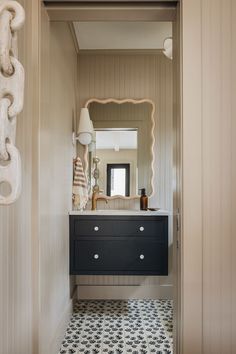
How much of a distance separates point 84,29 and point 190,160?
1.94m

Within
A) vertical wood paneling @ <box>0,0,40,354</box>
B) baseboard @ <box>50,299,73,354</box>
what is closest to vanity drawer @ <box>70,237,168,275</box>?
baseboard @ <box>50,299,73,354</box>

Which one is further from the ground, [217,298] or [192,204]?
[192,204]

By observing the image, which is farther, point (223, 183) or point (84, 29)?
point (84, 29)

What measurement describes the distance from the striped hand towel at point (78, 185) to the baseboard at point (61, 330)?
899 mm

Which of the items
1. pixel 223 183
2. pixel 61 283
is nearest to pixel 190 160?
pixel 223 183

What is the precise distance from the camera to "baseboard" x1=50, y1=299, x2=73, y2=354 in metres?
1.98

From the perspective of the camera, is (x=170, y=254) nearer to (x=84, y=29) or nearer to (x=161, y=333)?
(x=161, y=333)

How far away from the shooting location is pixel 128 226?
8.72 ft

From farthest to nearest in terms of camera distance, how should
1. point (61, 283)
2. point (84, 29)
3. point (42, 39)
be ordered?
point (84, 29), point (61, 283), point (42, 39)

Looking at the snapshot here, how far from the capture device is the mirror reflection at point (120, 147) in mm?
3115

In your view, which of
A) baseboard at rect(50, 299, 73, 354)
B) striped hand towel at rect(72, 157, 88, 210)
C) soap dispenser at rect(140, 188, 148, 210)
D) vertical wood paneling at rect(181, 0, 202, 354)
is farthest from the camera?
soap dispenser at rect(140, 188, 148, 210)

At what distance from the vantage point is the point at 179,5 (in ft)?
4.83

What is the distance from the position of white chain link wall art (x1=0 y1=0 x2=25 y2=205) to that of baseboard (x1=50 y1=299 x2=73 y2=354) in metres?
1.60

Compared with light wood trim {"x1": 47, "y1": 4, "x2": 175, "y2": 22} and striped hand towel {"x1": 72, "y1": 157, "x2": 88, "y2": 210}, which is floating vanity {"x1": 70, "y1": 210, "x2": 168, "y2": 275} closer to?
striped hand towel {"x1": 72, "y1": 157, "x2": 88, "y2": 210}
